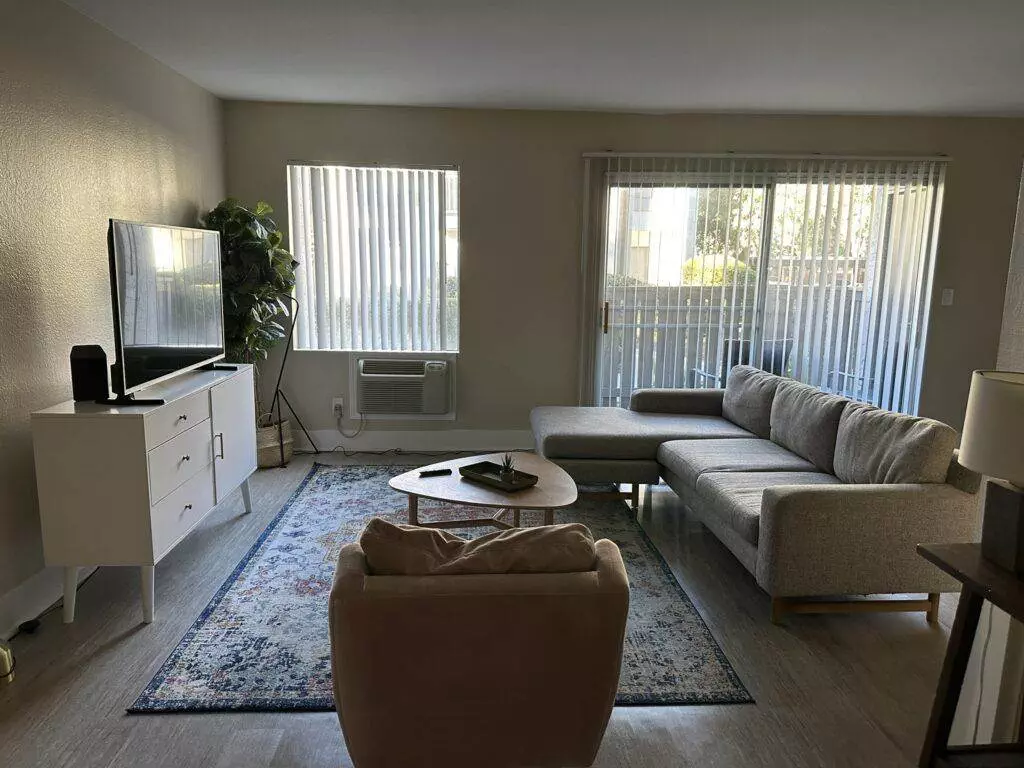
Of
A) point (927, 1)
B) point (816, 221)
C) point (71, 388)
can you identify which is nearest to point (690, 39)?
point (927, 1)

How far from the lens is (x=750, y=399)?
170 inches

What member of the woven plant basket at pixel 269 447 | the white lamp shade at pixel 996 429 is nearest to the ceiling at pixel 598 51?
the white lamp shade at pixel 996 429

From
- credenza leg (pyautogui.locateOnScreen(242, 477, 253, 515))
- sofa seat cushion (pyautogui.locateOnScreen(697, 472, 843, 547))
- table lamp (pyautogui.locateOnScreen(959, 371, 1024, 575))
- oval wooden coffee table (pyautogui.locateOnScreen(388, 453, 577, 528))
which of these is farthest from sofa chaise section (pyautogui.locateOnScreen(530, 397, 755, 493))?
table lamp (pyautogui.locateOnScreen(959, 371, 1024, 575))

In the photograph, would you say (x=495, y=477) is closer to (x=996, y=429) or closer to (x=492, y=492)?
(x=492, y=492)

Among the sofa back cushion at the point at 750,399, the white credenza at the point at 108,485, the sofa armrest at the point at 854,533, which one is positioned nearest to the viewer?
the white credenza at the point at 108,485

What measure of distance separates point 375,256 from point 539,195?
4.26ft

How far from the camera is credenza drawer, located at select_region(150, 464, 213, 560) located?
277 cm

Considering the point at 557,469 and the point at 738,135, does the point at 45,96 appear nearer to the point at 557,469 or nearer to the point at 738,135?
the point at 557,469

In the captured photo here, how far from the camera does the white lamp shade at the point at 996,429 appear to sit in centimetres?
169

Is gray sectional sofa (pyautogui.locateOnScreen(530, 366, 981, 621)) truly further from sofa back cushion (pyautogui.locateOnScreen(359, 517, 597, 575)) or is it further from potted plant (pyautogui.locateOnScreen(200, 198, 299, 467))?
potted plant (pyautogui.locateOnScreen(200, 198, 299, 467))

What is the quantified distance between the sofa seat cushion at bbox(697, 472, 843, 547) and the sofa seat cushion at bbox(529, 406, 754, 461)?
666mm

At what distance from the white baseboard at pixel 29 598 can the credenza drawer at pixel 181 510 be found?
1.75ft

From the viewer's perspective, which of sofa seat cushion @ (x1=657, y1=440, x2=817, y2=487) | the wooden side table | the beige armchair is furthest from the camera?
sofa seat cushion @ (x1=657, y1=440, x2=817, y2=487)

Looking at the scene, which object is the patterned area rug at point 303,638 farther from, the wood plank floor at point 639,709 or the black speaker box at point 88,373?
the black speaker box at point 88,373
